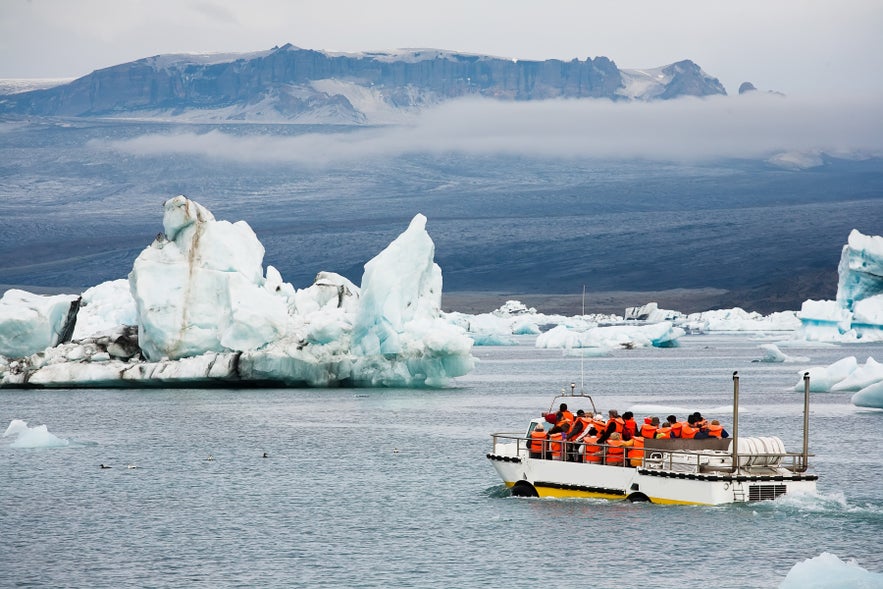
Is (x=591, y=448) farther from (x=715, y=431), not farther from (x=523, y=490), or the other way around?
(x=715, y=431)

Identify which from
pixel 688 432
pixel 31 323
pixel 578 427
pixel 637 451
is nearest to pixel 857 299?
pixel 31 323

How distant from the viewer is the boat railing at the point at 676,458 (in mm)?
24719

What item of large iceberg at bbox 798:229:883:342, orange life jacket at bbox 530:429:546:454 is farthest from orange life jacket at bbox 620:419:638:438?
large iceberg at bbox 798:229:883:342

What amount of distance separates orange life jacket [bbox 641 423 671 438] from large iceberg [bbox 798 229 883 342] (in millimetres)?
55981

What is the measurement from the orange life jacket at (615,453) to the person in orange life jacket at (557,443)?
3.23ft

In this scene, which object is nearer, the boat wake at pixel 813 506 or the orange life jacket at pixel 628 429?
the boat wake at pixel 813 506

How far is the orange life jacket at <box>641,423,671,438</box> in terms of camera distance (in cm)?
2589

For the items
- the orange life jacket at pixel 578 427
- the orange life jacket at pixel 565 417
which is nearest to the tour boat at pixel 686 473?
the orange life jacket at pixel 578 427

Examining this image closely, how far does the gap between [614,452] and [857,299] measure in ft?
209

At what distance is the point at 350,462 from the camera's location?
34.3 metres

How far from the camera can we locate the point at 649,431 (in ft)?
85.3

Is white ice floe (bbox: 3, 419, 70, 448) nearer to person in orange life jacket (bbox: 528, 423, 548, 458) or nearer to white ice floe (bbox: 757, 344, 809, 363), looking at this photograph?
person in orange life jacket (bbox: 528, 423, 548, 458)

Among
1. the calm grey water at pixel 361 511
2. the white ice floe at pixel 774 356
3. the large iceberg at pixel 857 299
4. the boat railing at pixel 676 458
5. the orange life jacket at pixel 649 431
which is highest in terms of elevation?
the large iceberg at pixel 857 299

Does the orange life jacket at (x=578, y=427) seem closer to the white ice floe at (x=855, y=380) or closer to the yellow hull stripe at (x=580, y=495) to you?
the yellow hull stripe at (x=580, y=495)
